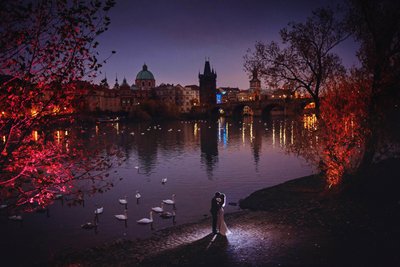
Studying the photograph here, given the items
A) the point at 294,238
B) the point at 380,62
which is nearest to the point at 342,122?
the point at 380,62

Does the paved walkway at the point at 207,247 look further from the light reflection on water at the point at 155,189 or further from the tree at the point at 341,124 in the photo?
the tree at the point at 341,124

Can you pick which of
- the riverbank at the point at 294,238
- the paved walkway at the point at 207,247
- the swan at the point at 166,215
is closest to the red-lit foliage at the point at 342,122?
the riverbank at the point at 294,238

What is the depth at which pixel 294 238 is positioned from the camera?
57.2 ft

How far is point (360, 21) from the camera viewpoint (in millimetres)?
23109

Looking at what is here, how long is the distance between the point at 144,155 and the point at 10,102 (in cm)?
4449

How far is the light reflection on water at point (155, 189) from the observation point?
22062 mm

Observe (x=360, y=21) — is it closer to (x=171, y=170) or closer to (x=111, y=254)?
(x=111, y=254)

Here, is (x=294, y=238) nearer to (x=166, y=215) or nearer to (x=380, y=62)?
(x=166, y=215)

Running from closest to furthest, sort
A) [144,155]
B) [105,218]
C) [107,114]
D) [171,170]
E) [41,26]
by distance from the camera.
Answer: [41,26] → [105,218] → [171,170] → [144,155] → [107,114]

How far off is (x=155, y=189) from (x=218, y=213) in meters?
16.6

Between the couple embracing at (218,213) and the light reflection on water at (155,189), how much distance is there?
4.61m

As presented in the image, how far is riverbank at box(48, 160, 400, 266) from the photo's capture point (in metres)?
15.2

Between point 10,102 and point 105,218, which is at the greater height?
point 10,102

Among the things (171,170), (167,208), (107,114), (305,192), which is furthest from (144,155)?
(107,114)
